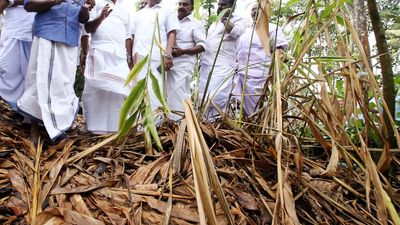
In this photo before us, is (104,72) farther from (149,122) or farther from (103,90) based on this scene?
(149,122)

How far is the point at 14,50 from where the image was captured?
2414 millimetres

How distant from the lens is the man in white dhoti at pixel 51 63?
1.97 metres

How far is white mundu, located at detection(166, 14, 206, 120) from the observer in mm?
3145

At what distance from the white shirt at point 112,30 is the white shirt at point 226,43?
104 centimetres

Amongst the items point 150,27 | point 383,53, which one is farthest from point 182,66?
point 383,53

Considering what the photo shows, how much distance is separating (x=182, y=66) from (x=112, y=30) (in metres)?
0.76

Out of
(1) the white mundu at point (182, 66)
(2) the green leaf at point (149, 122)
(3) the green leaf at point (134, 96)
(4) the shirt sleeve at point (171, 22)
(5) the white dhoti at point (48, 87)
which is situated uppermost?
(4) the shirt sleeve at point (171, 22)

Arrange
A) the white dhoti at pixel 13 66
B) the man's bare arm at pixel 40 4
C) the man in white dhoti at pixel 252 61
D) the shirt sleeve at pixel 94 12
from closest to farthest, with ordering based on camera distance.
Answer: the man's bare arm at pixel 40 4
the white dhoti at pixel 13 66
the shirt sleeve at pixel 94 12
the man in white dhoti at pixel 252 61

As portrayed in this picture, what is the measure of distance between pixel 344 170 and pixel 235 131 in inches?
17.2

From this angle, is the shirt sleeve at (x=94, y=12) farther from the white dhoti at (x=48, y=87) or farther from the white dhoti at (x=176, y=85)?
the white dhoti at (x=176, y=85)

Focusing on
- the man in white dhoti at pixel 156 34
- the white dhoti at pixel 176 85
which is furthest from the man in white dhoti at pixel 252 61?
the man in white dhoti at pixel 156 34

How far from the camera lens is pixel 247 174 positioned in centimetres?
116

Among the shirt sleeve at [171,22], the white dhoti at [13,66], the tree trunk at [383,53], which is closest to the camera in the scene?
the tree trunk at [383,53]

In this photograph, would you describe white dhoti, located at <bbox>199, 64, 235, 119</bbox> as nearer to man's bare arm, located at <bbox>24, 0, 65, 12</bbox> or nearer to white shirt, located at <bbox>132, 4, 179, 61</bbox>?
white shirt, located at <bbox>132, 4, 179, 61</bbox>
